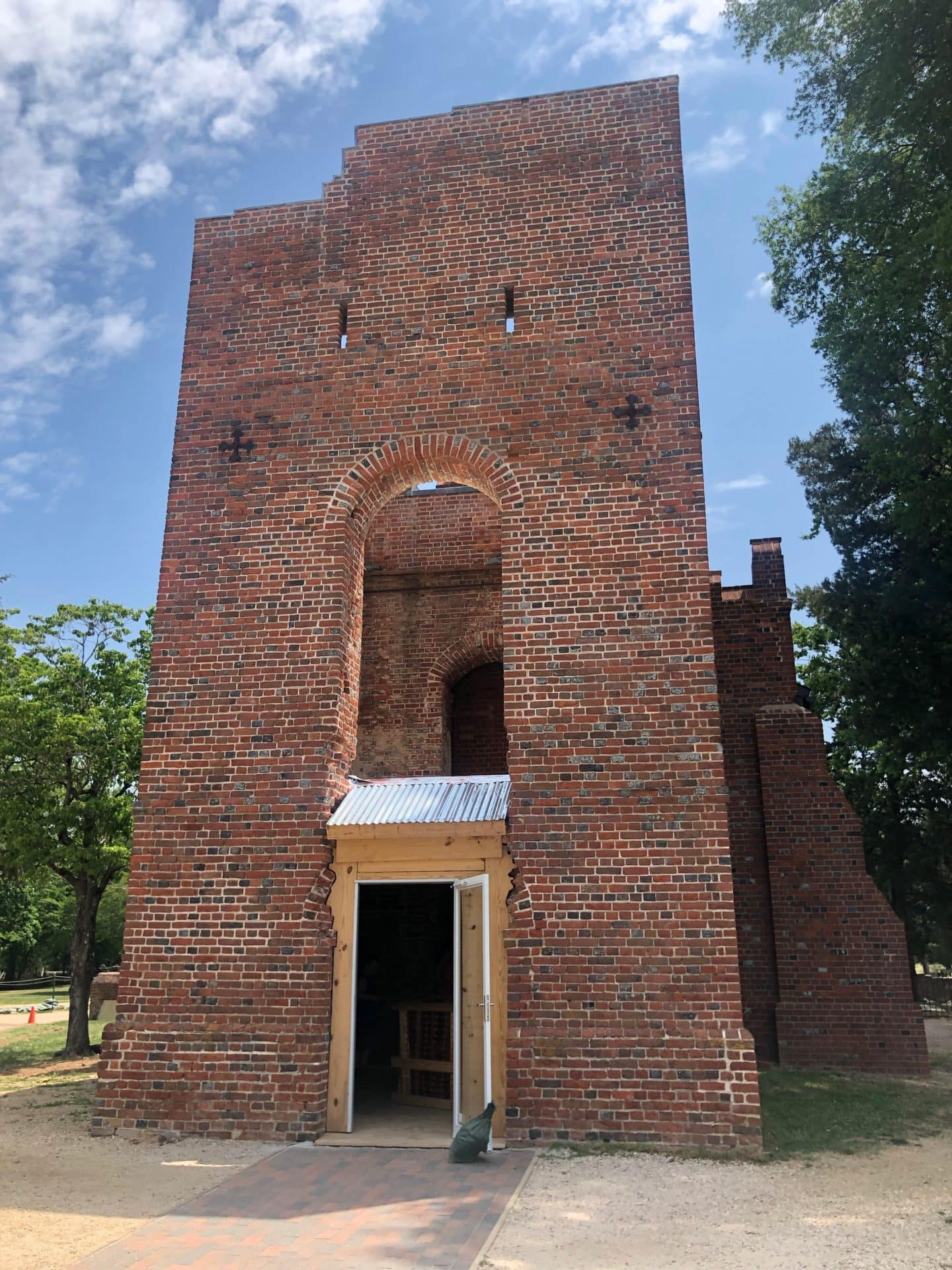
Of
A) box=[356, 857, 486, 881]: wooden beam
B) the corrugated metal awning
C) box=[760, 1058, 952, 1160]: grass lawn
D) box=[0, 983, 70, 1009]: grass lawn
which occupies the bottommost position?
box=[0, 983, 70, 1009]: grass lawn

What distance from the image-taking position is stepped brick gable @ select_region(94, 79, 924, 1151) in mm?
7547

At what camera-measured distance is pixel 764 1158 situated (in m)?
6.95

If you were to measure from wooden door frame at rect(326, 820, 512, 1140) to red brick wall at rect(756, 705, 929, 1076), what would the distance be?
535 centimetres

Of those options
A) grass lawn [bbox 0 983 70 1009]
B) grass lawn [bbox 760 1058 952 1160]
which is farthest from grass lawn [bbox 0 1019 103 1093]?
grass lawn [bbox 760 1058 952 1160]

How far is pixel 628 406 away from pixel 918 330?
3.67 metres

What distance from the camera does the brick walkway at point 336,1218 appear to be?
4.80m

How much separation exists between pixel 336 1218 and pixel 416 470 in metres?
6.57

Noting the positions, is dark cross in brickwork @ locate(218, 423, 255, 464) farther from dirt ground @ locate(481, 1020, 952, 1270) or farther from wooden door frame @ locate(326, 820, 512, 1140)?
dirt ground @ locate(481, 1020, 952, 1270)

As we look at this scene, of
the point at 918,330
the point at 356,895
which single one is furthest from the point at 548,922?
the point at 918,330

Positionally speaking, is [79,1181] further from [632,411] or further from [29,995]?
[29,995]

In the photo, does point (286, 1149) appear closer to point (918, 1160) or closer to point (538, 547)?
point (918, 1160)

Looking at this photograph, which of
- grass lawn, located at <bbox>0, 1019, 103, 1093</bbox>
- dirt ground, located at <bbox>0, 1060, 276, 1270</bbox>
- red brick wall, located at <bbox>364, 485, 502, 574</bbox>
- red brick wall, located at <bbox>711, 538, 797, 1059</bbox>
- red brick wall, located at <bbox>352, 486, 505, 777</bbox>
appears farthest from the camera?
red brick wall, located at <bbox>364, 485, 502, 574</bbox>

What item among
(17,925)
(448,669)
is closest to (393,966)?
(448,669)

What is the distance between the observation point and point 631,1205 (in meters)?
5.79
